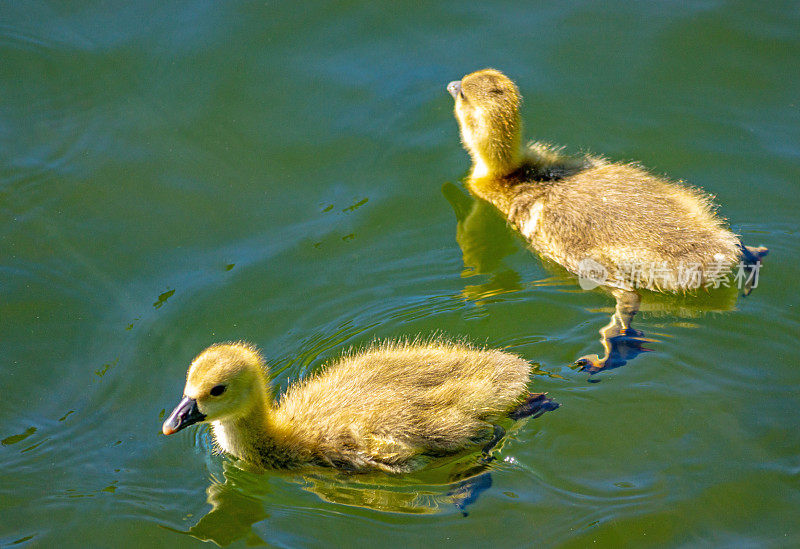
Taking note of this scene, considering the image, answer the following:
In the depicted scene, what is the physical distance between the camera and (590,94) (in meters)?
6.40

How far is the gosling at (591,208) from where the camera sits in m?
4.77

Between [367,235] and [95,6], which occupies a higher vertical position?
[95,6]

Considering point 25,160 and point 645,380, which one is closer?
point 645,380

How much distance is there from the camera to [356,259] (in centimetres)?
531

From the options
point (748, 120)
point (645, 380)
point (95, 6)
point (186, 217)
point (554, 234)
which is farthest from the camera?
point (95, 6)

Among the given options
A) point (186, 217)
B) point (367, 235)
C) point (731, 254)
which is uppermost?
point (186, 217)

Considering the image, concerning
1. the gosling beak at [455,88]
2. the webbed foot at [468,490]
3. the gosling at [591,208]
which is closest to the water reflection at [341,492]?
the webbed foot at [468,490]

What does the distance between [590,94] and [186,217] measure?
291 centimetres

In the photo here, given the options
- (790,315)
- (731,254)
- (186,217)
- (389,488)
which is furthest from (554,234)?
(186,217)

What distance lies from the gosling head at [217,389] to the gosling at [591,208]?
2.02 m

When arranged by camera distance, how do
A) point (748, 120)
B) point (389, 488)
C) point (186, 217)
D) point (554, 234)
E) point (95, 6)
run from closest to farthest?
point (389, 488), point (554, 234), point (186, 217), point (748, 120), point (95, 6)

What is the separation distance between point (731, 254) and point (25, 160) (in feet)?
14.2

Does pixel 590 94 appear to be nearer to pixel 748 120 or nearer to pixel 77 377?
pixel 748 120

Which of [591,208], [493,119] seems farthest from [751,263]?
[493,119]
